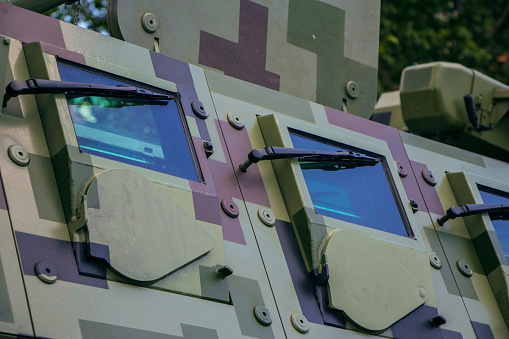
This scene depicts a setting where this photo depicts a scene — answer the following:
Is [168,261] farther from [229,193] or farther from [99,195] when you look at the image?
[229,193]

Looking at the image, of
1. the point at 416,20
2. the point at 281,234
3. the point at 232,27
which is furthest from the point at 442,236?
the point at 416,20

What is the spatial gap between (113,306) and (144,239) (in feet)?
0.87

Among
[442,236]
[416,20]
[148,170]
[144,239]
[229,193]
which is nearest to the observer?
[144,239]

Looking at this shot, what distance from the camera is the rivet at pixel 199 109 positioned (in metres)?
3.41

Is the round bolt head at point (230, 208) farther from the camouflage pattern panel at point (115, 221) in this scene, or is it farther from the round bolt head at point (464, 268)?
the round bolt head at point (464, 268)

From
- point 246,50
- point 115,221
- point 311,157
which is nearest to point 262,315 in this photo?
point 115,221

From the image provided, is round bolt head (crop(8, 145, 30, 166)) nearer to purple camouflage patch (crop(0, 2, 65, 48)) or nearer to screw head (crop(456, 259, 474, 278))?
purple camouflage patch (crop(0, 2, 65, 48))

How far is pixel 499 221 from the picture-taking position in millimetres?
4086

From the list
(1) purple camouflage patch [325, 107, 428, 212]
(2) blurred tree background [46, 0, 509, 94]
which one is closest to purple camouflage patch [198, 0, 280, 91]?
(1) purple camouflage patch [325, 107, 428, 212]

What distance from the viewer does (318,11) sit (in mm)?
4633

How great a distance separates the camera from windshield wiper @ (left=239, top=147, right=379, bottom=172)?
3.34 m

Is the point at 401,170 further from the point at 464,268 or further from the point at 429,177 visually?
the point at 464,268

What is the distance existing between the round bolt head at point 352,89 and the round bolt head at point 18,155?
7.22 ft

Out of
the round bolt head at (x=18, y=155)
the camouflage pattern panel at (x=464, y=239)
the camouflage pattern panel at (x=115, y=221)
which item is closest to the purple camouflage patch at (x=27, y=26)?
the camouflage pattern panel at (x=115, y=221)
